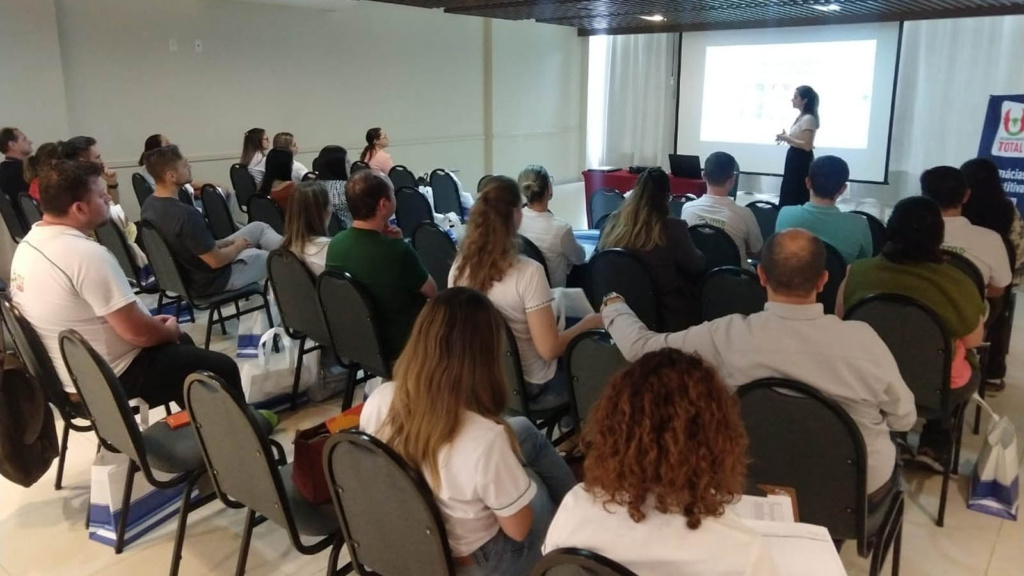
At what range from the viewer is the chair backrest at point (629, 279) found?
3254 mm

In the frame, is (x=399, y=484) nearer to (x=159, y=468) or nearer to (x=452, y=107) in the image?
(x=159, y=468)

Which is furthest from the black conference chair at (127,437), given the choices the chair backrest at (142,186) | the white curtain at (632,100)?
the white curtain at (632,100)

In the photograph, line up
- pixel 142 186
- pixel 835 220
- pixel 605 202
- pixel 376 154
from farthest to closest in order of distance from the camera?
pixel 376 154, pixel 142 186, pixel 605 202, pixel 835 220

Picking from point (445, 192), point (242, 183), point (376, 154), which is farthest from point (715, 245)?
point (242, 183)

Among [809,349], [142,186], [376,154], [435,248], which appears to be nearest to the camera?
[809,349]

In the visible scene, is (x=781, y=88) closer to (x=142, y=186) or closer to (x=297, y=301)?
(x=142, y=186)

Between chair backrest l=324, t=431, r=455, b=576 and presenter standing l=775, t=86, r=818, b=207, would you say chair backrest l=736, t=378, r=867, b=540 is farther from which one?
presenter standing l=775, t=86, r=818, b=207

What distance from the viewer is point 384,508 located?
5.32ft

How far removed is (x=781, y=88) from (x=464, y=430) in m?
8.99

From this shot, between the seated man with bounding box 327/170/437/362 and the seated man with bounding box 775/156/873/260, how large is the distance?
188 centimetres

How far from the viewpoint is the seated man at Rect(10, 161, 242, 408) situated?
8.29 feet

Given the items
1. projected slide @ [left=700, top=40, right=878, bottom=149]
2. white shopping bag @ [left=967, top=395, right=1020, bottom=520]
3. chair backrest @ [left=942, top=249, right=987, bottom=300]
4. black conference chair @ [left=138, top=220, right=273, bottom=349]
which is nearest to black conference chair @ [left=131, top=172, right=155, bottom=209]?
black conference chair @ [left=138, top=220, right=273, bottom=349]

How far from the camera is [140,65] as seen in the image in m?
7.15

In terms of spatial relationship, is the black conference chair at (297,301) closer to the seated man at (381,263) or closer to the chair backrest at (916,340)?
the seated man at (381,263)
